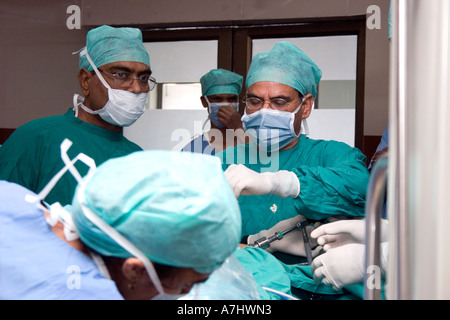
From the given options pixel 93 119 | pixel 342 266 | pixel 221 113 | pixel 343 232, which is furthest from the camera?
pixel 221 113

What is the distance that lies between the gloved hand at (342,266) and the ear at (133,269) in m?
0.66

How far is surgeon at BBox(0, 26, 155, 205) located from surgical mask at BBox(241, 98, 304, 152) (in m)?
0.54

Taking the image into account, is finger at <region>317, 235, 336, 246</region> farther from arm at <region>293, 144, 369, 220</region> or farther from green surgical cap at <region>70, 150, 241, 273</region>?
green surgical cap at <region>70, 150, 241, 273</region>

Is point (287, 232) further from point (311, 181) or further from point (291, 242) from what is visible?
point (311, 181)

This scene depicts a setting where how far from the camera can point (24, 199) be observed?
972 mm

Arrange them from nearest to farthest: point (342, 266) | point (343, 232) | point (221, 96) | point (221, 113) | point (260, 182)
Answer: point (342, 266), point (343, 232), point (260, 182), point (221, 113), point (221, 96)

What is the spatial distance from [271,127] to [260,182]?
1.77 feet

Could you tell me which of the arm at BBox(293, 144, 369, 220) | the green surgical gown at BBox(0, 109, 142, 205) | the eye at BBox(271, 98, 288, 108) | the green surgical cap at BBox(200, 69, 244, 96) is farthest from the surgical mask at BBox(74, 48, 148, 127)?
the green surgical cap at BBox(200, 69, 244, 96)

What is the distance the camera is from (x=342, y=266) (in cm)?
137

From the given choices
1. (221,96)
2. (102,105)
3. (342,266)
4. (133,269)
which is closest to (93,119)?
(102,105)

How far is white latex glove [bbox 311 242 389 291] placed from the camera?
137cm

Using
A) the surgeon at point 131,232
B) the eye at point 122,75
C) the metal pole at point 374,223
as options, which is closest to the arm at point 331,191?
the metal pole at point 374,223

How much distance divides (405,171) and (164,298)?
532mm

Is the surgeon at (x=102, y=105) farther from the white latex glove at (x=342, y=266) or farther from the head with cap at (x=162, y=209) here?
the head with cap at (x=162, y=209)
